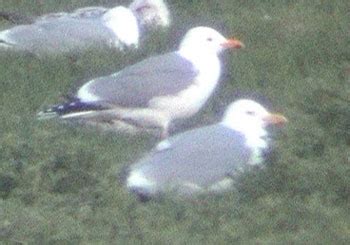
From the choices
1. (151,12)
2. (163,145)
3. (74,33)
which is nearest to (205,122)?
(163,145)

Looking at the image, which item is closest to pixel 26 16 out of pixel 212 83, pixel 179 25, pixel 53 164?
pixel 179 25

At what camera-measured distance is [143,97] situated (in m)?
11.8

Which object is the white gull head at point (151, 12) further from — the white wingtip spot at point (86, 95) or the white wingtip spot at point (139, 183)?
the white wingtip spot at point (139, 183)

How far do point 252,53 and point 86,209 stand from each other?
4062 millimetres

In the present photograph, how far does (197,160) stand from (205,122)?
6.02 feet

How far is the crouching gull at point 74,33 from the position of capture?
13625 millimetres

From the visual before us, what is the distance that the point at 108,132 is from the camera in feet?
38.6

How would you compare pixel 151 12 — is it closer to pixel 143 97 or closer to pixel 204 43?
pixel 204 43

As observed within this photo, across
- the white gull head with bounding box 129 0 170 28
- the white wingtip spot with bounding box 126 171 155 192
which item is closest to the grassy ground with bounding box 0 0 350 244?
the white wingtip spot with bounding box 126 171 155 192

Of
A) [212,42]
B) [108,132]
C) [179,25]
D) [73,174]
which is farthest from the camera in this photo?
[179,25]

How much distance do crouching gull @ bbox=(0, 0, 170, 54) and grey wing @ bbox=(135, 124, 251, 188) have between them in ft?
10.5

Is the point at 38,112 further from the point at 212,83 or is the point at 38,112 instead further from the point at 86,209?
the point at 86,209

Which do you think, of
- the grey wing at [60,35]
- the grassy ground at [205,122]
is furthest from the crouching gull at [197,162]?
the grey wing at [60,35]

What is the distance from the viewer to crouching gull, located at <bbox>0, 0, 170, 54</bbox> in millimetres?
13625
